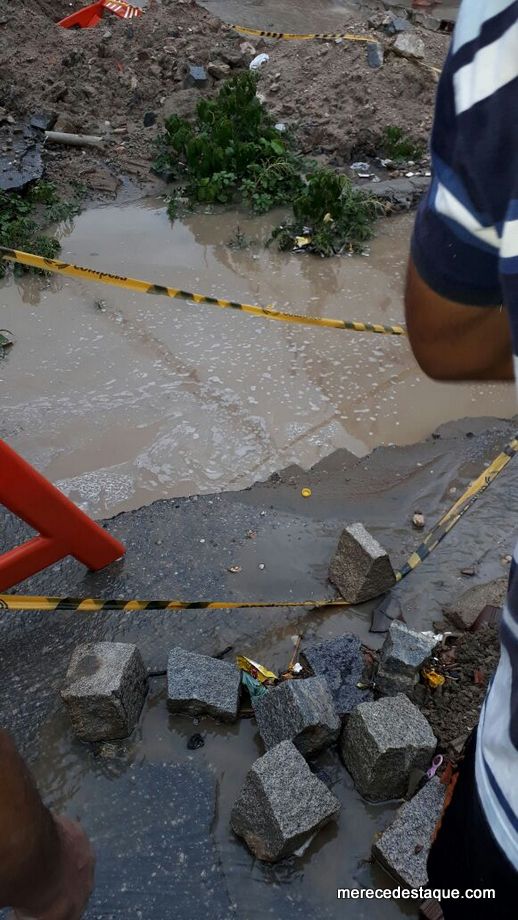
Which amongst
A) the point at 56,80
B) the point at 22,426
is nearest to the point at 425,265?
the point at 22,426

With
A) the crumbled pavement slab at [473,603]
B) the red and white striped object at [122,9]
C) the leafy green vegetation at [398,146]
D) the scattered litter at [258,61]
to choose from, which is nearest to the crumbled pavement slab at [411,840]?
the crumbled pavement slab at [473,603]

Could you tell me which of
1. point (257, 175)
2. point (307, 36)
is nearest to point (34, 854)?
point (257, 175)

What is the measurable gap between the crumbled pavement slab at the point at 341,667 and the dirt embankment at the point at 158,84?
550 cm

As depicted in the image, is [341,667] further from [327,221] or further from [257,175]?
[257,175]

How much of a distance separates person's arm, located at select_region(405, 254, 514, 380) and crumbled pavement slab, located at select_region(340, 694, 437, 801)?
1391 mm

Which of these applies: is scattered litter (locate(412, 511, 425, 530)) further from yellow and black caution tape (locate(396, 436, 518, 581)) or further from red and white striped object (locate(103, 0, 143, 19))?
red and white striped object (locate(103, 0, 143, 19))

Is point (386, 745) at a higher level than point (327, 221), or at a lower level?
lower

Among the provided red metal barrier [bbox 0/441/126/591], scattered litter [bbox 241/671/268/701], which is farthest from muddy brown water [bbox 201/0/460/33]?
scattered litter [bbox 241/671/268/701]

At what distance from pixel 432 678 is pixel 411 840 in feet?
2.00

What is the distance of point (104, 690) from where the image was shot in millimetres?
2305

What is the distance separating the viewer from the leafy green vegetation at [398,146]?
702 cm

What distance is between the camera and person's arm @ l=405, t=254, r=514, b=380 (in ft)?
3.66

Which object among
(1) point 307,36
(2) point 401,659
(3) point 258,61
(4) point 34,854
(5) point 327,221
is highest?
(1) point 307,36

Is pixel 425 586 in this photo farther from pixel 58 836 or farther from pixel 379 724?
pixel 58 836
